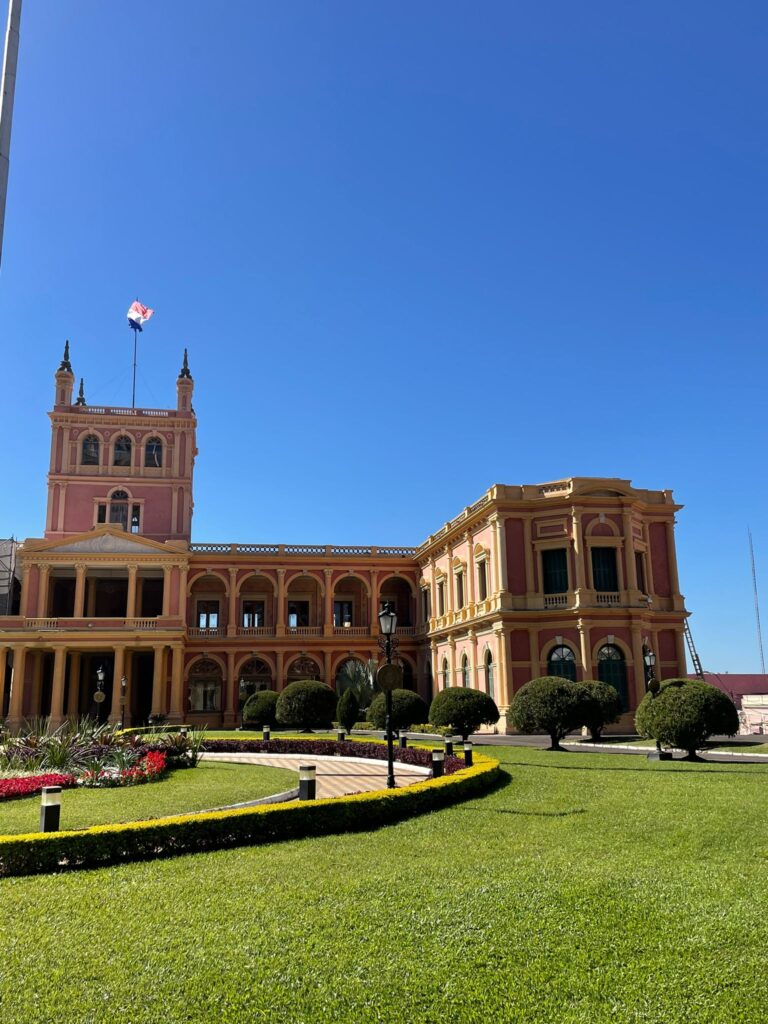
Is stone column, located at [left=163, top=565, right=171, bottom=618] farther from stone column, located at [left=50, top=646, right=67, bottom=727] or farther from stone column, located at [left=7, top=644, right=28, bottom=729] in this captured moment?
stone column, located at [left=7, top=644, right=28, bottom=729]

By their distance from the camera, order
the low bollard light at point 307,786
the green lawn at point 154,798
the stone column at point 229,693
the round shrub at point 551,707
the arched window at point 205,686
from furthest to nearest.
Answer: the arched window at point 205,686 → the stone column at point 229,693 → the round shrub at point 551,707 → the low bollard light at point 307,786 → the green lawn at point 154,798

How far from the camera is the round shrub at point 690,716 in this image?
1716cm

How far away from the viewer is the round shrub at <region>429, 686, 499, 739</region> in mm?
24297

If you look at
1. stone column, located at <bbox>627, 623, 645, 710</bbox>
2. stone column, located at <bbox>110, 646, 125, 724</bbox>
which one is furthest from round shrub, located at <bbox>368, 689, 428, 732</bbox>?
stone column, located at <bbox>110, 646, 125, 724</bbox>

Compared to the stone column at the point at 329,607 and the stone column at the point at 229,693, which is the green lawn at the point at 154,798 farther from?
the stone column at the point at 329,607

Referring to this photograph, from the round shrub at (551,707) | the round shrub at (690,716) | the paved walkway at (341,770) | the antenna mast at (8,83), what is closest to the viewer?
the antenna mast at (8,83)

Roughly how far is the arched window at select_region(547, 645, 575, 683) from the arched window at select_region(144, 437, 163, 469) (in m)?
28.0

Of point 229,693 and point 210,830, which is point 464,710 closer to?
point 210,830

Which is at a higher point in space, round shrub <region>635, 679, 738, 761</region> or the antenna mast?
the antenna mast

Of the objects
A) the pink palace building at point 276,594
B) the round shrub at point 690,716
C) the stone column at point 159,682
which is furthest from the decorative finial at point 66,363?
the round shrub at point 690,716

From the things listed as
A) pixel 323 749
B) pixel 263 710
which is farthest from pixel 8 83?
pixel 263 710

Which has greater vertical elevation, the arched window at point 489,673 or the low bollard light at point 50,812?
the arched window at point 489,673

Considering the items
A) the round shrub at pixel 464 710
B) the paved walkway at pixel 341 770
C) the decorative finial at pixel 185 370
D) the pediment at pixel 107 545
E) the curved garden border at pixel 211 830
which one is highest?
the decorative finial at pixel 185 370

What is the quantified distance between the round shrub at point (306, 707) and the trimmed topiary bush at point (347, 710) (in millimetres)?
928
